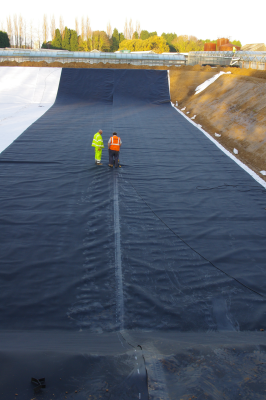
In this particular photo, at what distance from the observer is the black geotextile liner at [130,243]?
4.79 metres

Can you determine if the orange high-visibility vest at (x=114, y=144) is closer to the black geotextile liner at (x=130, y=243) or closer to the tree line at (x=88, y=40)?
the black geotextile liner at (x=130, y=243)

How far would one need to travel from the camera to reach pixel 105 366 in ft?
11.8

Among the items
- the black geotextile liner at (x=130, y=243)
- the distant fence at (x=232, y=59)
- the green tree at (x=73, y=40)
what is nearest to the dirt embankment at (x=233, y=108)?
the black geotextile liner at (x=130, y=243)

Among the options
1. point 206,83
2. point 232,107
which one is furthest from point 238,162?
point 206,83

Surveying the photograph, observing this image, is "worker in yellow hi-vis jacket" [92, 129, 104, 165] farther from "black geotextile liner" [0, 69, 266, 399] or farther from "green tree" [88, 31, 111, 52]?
"green tree" [88, 31, 111, 52]

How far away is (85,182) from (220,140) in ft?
27.2

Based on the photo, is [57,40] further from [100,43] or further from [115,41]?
[115,41]

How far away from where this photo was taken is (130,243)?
668 centimetres

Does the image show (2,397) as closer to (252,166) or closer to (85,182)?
(85,182)

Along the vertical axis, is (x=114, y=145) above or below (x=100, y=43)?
below

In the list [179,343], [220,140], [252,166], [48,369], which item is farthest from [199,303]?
[220,140]

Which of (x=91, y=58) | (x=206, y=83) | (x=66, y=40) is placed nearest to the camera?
(x=206, y=83)

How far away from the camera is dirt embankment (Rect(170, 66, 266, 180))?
13.6 m

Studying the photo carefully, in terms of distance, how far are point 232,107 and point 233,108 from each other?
22 centimetres
